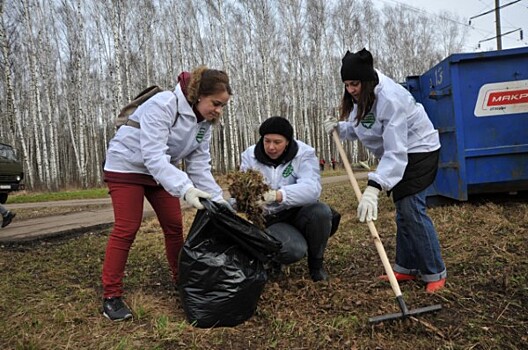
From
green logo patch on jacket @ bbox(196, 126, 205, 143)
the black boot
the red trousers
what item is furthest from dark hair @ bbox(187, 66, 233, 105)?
the black boot

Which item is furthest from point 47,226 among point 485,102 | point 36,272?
point 485,102

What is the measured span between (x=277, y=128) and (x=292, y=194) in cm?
47

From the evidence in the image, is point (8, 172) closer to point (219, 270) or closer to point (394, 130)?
point (219, 270)

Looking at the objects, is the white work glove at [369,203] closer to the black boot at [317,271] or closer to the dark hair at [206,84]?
the black boot at [317,271]

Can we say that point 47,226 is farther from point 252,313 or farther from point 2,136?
point 2,136

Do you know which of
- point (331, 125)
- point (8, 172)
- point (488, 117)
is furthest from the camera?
point (8, 172)

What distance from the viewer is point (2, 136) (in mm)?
28391

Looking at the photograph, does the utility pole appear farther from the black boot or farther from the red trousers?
the red trousers

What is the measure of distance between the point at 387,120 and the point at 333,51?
27799 millimetres

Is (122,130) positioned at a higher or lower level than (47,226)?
higher

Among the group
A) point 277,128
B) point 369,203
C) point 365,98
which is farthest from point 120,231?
point 365,98

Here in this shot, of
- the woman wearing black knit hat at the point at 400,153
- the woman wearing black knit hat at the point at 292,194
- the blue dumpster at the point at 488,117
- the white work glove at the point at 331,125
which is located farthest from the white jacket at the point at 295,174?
the blue dumpster at the point at 488,117

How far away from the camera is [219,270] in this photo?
2336 millimetres

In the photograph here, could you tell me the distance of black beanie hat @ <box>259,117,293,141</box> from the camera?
3025 mm
